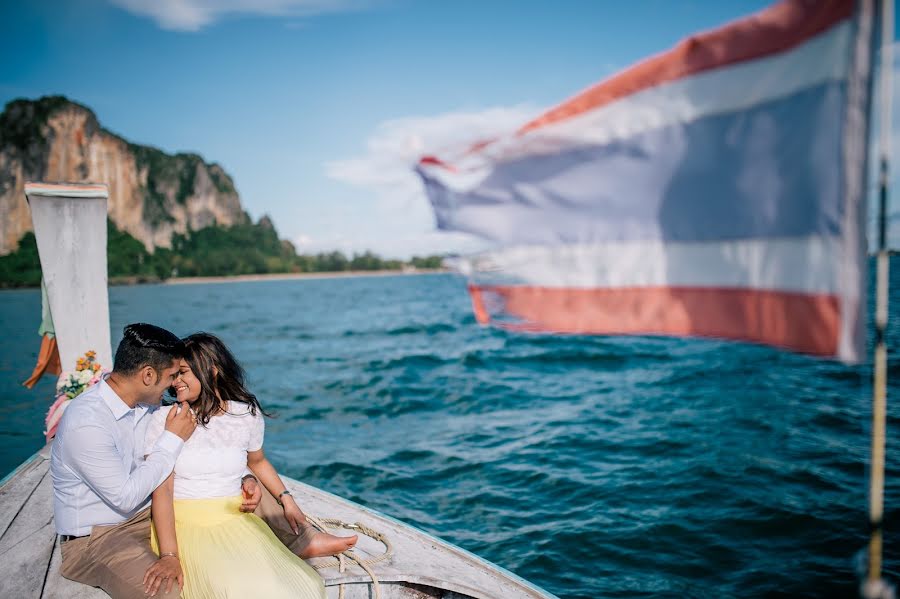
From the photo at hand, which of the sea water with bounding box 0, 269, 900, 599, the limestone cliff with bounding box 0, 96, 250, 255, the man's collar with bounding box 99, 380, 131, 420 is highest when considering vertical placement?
the limestone cliff with bounding box 0, 96, 250, 255

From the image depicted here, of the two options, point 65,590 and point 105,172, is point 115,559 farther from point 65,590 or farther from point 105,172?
point 105,172

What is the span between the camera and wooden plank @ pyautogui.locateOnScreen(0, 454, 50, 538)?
15.6ft

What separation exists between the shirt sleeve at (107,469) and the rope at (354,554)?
56.6 inches

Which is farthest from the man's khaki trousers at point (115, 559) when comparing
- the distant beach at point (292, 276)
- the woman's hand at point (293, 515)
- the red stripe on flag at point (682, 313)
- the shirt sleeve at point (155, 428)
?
the distant beach at point (292, 276)

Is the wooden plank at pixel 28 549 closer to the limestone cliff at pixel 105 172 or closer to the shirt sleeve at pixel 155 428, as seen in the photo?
the shirt sleeve at pixel 155 428

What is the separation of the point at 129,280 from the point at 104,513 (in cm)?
12378

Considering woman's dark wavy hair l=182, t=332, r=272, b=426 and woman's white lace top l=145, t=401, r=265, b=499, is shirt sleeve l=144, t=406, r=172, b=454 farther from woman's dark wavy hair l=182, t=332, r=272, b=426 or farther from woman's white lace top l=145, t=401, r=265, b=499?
woman's dark wavy hair l=182, t=332, r=272, b=426

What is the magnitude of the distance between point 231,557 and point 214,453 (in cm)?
70

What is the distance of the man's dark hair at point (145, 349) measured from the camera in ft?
11.9

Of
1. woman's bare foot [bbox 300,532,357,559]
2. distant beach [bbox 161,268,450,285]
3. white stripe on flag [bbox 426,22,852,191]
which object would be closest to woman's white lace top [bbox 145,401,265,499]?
woman's bare foot [bbox 300,532,357,559]

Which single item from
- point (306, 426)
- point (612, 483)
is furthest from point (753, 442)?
point (306, 426)

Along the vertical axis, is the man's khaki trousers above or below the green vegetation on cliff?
below

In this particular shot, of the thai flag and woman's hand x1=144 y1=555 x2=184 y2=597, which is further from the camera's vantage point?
woman's hand x1=144 y1=555 x2=184 y2=597

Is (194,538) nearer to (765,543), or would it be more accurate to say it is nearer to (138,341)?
(138,341)
